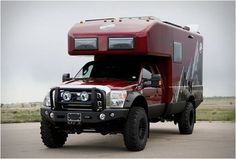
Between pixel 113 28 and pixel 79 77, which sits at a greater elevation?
pixel 113 28

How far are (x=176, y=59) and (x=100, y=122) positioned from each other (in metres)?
4.30

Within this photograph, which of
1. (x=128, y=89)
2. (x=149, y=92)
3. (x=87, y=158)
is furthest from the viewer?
(x=149, y=92)

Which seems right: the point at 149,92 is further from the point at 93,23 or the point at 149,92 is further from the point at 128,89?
the point at 93,23

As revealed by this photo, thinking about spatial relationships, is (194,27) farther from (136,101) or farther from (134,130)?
(134,130)

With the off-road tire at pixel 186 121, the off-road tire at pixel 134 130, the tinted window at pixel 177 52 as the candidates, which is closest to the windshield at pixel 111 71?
the off-road tire at pixel 134 130

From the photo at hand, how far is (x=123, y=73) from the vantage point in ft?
43.4

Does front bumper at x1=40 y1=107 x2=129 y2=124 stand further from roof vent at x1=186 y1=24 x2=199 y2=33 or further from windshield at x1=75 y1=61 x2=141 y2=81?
roof vent at x1=186 y1=24 x2=199 y2=33

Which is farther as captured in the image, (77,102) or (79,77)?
(79,77)

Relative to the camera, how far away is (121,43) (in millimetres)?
12633

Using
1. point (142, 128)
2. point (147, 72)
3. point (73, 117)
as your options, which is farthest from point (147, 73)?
point (73, 117)

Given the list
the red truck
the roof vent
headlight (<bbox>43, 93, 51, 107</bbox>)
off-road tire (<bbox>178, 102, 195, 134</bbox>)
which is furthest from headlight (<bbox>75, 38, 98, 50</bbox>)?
the roof vent

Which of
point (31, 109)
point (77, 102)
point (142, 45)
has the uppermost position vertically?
point (142, 45)

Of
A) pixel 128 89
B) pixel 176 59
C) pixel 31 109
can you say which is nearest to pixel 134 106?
pixel 128 89

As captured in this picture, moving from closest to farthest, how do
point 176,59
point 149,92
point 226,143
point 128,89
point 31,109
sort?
point 128,89 → point 149,92 → point 226,143 → point 176,59 → point 31,109
